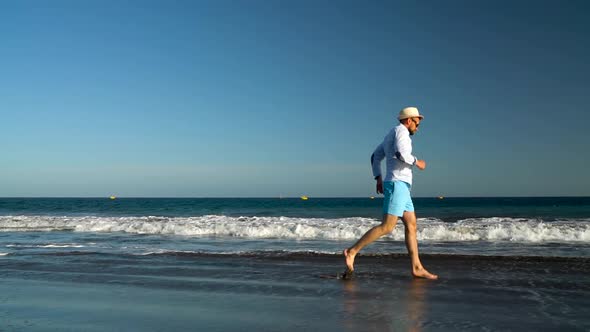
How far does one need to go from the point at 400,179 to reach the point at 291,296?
1.78 meters

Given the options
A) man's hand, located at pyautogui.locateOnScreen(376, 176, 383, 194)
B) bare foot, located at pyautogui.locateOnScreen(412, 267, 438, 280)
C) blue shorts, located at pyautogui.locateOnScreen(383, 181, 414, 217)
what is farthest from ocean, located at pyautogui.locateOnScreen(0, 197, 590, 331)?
man's hand, located at pyautogui.locateOnScreen(376, 176, 383, 194)

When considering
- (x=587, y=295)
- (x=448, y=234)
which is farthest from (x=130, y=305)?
(x=448, y=234)

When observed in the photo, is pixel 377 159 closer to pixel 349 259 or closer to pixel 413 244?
pixel 413 244

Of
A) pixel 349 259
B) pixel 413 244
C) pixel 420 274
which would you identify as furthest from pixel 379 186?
pixel 420 274

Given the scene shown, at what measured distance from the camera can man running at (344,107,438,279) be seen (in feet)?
18.3

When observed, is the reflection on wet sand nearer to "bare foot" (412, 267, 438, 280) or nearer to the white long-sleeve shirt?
"bare foot" (412, 267, 438, 280)

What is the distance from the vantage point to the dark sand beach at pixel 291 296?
3.85 m

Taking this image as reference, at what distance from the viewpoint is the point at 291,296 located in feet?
16.3

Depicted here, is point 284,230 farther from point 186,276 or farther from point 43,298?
point 43,298

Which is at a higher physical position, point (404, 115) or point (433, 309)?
point (404, 115)

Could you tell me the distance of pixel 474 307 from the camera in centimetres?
438

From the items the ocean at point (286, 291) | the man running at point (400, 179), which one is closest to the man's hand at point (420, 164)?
the man running at point (400, 179)

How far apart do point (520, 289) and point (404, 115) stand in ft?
7.19

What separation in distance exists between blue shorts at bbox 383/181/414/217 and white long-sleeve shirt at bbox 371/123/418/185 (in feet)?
0.22
